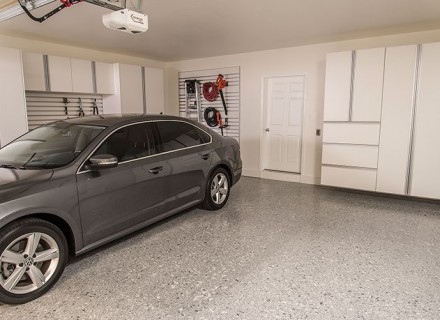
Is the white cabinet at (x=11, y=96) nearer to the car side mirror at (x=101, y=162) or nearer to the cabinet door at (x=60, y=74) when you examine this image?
the cabinet door at (x=60, y=74)

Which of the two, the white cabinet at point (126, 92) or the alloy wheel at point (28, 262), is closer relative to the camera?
the alloy wheel at point (28, 262)

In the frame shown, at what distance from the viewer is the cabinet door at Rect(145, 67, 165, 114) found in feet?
20.7

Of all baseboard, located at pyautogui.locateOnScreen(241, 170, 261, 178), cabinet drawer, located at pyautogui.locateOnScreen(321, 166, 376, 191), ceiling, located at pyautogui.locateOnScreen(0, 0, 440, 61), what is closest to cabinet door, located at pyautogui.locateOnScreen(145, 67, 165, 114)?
ceiling, located at pyautogui.locateOnScreen(0, 0, 440, 61)

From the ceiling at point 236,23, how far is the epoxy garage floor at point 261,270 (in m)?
2.54

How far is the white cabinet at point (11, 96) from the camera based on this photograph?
13.4 feet

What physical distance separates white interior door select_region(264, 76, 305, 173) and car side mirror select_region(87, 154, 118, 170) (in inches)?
164

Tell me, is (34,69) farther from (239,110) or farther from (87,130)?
(239,110)

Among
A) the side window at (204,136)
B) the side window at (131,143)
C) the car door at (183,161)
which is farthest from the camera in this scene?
the side window at (204,136)

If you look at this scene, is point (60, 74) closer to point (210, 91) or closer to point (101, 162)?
A: point (210, 91)

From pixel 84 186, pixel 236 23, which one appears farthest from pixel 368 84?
pixel 84 186

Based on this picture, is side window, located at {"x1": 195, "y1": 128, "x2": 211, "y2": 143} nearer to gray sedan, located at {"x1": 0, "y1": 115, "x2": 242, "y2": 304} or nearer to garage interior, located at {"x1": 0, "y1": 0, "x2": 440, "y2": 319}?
gray sedan, located at {"x1": 0, "y1": 115, "x2": 242, "y2": 304}

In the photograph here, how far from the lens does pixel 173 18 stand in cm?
386

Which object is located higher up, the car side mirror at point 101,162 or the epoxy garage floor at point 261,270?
the car side mirror at point 101,162

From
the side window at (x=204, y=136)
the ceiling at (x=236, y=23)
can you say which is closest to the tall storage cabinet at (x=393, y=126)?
the ceiling at (x=236, y=23)
